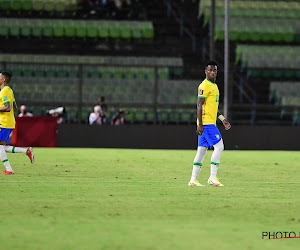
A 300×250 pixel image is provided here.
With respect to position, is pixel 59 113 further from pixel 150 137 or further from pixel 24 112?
pixel 150 137

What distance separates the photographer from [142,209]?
8.67 m

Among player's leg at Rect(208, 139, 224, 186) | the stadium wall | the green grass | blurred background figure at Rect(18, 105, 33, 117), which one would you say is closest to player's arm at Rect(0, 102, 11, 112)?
the green grass

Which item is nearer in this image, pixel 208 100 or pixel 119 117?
pixel 208 100

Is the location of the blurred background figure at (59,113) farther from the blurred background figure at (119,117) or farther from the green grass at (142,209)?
the green grass at (142,209)

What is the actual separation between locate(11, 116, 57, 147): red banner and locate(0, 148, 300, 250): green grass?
28.8ft

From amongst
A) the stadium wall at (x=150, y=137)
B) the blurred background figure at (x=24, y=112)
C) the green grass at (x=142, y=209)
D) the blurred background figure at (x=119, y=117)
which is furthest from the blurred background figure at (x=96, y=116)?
the green grass at (x=142, y=209)

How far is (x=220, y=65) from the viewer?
31.9 meters

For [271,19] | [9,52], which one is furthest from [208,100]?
[271,19]

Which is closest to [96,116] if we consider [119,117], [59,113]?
[119,117]

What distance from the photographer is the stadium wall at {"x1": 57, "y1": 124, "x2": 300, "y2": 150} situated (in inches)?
1014

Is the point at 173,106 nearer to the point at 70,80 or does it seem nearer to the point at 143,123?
the point at 143,123

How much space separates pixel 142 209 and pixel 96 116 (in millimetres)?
17511

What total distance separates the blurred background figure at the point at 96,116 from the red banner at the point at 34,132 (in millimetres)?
1632

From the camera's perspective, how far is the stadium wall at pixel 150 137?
25750 millimetres
